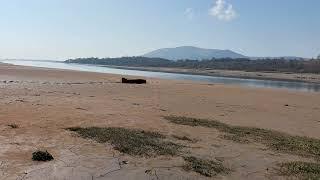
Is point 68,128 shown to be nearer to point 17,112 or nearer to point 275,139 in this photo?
point 17,112

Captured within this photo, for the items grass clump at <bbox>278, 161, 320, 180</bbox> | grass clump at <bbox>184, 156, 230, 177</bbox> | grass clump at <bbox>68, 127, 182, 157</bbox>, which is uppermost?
grass clump at <bbox>68, 127, 182, 157</bbox>

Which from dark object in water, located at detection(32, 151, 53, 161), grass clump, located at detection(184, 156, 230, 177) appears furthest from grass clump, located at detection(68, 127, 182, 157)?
dark object in water, located at detection(32, 151, 53, 161)

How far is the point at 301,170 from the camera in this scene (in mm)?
9977

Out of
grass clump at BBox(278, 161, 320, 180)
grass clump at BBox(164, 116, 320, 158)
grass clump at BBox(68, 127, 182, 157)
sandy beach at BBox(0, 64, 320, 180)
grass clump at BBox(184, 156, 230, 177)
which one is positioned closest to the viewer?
sandy beach at BBox(0, 64, 320, 180)

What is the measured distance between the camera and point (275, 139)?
13.6 metres

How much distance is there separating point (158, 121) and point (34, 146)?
5.75 meters

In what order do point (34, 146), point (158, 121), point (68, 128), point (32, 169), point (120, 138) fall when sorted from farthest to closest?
point (158, 121), point (68, 128), point (120, 138), point (34, 146), point (32, 169)

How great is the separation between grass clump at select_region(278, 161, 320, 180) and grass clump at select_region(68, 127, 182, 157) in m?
2.42

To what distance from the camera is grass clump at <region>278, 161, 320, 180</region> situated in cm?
957

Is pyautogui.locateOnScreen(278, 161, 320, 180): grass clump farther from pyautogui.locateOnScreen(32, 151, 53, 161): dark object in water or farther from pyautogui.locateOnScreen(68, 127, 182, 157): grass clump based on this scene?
pyautogui.locateOnScreen(32, 151, 53, 161): dark object in water

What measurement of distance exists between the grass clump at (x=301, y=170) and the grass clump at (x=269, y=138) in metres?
1.44

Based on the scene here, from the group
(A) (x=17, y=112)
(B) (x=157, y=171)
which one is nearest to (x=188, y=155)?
(B) (x=157, y=171)

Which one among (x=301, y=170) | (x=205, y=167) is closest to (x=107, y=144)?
(x=205, y=167)

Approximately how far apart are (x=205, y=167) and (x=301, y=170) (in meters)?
2.10
